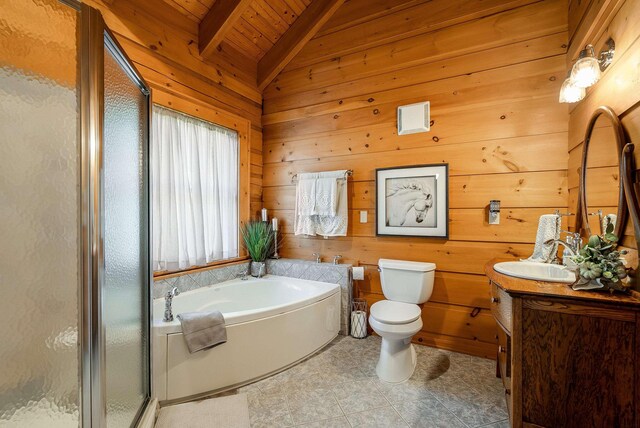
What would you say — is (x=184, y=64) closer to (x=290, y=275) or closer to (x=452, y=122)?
(x=290, y=275)

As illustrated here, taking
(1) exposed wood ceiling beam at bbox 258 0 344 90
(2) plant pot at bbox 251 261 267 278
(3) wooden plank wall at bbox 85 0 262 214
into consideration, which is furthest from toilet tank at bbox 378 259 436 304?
(1) exposed wood ceiling beam at bbox 258 0 344 90

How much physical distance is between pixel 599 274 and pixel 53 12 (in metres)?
2.24

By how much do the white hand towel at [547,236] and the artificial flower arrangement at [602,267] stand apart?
0.52 m

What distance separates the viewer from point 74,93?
933mm

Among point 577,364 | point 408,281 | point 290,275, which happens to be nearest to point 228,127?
point 290,275

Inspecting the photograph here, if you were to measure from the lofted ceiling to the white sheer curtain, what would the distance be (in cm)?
79

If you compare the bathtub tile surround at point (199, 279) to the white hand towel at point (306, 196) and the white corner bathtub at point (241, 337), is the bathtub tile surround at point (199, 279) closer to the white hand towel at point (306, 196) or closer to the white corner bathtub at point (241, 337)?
the white corner bathtub at point (241, 337)

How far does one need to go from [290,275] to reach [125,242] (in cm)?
178

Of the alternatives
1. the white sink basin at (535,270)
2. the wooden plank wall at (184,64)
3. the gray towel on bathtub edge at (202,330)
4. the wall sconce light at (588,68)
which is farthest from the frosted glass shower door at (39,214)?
the wall sconce light at (588,68)

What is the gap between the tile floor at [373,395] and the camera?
1.58 meters

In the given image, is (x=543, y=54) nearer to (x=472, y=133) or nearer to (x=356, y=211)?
(x=472, y=133)

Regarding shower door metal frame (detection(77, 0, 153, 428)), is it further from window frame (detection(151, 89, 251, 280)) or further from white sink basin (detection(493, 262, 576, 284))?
white sink basin (detection(493, 262, 576, 284))

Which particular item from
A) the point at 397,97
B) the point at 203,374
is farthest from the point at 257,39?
the point at 203,374

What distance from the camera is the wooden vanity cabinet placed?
1.10 m
